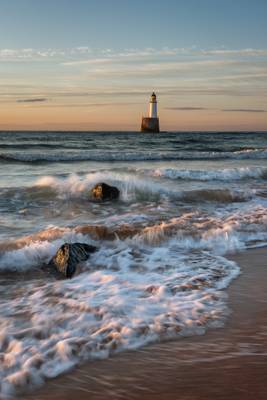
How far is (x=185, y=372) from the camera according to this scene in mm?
2574

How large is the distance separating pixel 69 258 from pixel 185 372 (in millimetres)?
2240

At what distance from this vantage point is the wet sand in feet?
7.73

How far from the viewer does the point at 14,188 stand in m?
10.6

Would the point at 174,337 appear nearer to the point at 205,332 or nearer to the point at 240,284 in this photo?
the point at 205,332

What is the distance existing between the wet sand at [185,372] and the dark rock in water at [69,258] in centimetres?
178

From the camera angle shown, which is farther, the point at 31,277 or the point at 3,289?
the point at 31,277

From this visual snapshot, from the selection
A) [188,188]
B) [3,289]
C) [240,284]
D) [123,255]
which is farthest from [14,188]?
[240,284]

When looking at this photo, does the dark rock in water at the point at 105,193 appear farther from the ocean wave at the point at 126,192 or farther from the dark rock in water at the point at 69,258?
the dark rock in water at the point at 69,258

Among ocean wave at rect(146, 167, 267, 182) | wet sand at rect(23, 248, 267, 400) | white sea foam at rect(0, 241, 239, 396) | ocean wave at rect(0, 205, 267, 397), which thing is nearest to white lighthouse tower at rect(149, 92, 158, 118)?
ocean wave at rect(146, 167, 267, 182)

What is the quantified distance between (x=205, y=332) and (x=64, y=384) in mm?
1068

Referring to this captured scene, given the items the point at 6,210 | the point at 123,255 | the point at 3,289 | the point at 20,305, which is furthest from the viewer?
the point at 6,210

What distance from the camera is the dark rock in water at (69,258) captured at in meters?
Answer: 4.50

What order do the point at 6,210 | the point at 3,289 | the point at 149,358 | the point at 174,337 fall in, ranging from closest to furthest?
the point at 149,358
the point at 174,337
the point at 3,289
the point at 6,210

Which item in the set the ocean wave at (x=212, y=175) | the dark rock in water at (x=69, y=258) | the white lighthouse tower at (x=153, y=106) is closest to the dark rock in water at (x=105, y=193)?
the ocean wave at (x=212, y=175)
